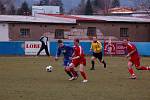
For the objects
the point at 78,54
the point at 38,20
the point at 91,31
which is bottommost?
the point at 91,31

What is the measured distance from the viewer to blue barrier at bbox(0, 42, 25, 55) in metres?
46.7

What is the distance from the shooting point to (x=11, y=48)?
4688 cm

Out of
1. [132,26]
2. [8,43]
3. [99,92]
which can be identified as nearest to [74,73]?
[99,92]

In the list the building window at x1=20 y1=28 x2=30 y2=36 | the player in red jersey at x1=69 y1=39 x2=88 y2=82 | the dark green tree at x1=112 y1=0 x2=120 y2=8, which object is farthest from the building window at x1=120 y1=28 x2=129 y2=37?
the dark green tree at x1=112 y1=0 x2=120 y2=8

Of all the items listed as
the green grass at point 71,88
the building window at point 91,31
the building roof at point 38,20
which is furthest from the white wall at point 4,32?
the green grass at point 71,88

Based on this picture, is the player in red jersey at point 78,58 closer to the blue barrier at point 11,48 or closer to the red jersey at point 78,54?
the red jersey at point 78,54

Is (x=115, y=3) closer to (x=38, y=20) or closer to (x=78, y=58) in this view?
(x=38, y=20)

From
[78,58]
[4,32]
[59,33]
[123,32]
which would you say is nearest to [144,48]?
[59,33]

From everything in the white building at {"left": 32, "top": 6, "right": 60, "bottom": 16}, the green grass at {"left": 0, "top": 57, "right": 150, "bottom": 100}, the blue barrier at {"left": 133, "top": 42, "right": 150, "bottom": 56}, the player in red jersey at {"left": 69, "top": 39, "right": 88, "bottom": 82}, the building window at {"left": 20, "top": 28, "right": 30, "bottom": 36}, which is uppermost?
the player in red jersey at {"left": 69, "top": 39, "right": 88, "bottom": 82}

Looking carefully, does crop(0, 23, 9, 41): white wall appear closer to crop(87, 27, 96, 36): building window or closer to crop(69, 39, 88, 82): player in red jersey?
crop(87, 27, 96, 36): building window

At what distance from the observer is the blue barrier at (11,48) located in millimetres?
46688

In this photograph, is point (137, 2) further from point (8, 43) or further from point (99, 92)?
point (99, 92)

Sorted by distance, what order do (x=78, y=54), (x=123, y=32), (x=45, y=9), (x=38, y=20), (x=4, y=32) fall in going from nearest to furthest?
1. (x=78, y=54)
2. (x=4, y=32)
3. (x=38, y=20)
4. (x=123, y=32)
5. (x=45, y=9)

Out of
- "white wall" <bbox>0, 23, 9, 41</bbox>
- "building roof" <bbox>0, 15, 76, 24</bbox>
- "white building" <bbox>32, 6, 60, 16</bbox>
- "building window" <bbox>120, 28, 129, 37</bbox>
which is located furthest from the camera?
"white building" <bbox>32, 6, 60, 16</bbox>
